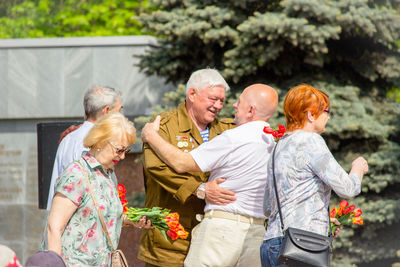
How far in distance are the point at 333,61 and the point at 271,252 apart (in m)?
5.38

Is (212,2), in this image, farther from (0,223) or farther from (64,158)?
(0,223)

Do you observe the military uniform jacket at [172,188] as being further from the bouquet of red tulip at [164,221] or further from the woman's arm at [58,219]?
the woman's arm at [58,219]

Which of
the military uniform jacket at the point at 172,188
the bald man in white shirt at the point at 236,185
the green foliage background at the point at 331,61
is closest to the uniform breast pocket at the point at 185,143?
the military uniform jacket at the point at 172,188

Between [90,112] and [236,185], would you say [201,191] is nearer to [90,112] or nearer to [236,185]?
[236,185]

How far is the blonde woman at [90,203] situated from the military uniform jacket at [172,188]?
0.66 meters

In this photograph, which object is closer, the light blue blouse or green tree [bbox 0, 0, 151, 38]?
the light blue blouse

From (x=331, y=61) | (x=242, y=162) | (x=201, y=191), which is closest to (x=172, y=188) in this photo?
(x=201, y=191)

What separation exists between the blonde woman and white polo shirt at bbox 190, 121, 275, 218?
59 cm

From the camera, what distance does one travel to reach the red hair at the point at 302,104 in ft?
11.3

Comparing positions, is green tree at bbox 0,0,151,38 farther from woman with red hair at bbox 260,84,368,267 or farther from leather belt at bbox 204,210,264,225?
woman with red hair at bbox 260,84,368,267

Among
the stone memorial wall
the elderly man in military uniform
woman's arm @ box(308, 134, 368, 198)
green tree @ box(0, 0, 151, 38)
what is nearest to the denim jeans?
woman's arm @ box(308, 134, 368, 198)

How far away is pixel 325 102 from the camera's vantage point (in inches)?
137

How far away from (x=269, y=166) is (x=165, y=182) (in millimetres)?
848

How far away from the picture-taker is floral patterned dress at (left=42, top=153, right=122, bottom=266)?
3.17 meters
